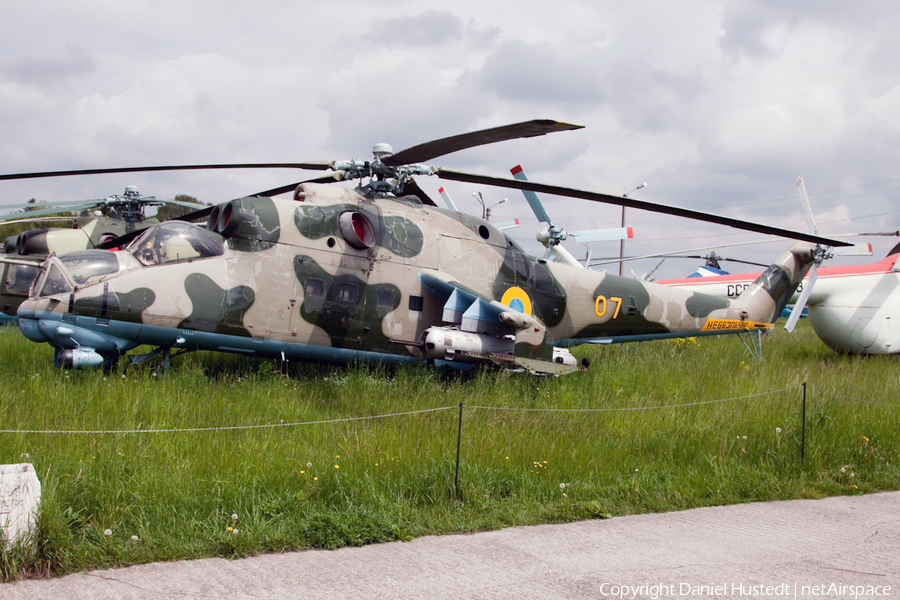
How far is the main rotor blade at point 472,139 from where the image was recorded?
661 cm

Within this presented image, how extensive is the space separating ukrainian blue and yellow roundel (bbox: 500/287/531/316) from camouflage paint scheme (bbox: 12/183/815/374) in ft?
0.16

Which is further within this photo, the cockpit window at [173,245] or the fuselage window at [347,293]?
the fuselage window at [347,293]

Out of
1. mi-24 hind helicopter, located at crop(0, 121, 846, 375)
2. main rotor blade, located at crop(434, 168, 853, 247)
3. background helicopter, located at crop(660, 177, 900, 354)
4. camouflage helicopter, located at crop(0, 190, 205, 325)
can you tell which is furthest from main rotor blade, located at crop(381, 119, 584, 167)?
background helicopter, located at crop(660, 177, 900, 354)

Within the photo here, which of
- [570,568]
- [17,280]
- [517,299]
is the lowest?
[570,568]

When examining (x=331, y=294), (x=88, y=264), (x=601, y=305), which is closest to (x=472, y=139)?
(x=331, y=294)

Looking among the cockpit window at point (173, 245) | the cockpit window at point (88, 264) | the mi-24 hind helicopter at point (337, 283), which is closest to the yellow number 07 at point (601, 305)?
the mi-24 hind helicopter at point (337, 283)

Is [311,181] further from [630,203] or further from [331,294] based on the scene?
[630,203]

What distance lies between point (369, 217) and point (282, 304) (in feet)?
6.02

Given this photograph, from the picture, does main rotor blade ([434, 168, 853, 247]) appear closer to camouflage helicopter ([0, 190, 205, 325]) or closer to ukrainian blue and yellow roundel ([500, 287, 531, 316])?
ukrainian blue and yellow roundel ([500, 287, 531, 316])

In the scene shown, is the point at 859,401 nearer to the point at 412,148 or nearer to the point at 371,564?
the point at 412,148

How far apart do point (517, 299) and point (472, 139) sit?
408 centimetres

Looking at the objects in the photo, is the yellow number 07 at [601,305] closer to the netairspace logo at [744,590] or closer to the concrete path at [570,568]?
the concrete path at [570,568]

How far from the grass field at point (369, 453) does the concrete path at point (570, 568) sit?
218 millimetres

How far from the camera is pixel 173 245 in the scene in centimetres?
855
